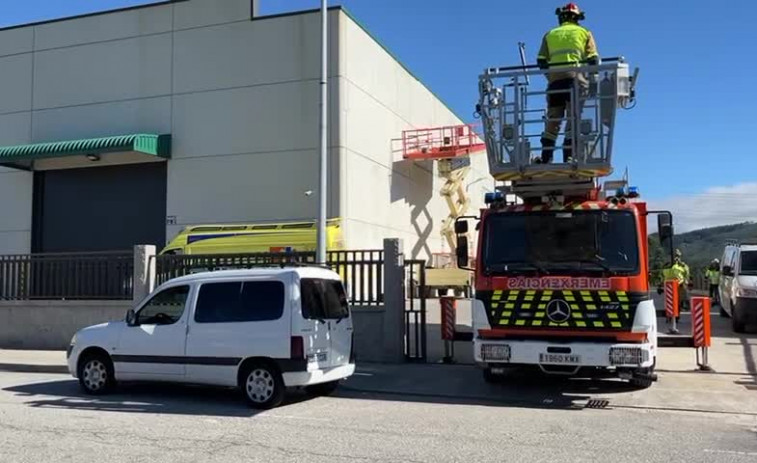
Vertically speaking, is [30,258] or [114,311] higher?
[30,258]

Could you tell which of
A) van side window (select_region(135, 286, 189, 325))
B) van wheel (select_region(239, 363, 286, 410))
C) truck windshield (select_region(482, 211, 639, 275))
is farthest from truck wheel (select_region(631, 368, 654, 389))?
van side window (select_region(135, 286, 189, 325))


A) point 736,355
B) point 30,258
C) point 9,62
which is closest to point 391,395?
point 736,355

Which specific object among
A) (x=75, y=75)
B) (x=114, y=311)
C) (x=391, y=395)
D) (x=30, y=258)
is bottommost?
(x=391, y=395)

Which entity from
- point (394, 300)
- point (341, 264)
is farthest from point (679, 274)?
point (341, 264)

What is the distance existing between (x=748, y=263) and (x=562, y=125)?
10961 millimetres

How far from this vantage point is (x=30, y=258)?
17953 mm

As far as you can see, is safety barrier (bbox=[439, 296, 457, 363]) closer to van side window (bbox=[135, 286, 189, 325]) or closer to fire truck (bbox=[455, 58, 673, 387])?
fire truck (bbox=[455, 58, 673, 387])

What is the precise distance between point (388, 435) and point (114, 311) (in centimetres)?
1089

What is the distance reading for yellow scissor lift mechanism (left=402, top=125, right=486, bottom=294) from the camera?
27.5m

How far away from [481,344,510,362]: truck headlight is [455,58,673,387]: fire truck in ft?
0.04

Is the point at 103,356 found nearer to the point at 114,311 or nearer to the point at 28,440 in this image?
the point at 28,440

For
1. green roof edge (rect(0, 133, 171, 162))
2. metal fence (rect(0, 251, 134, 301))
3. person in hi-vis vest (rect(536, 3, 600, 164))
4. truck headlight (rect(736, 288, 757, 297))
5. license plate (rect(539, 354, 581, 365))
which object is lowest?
license plate (rect(539, 354, 581, 365))

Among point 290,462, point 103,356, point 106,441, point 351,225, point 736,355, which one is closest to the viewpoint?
point 290,462

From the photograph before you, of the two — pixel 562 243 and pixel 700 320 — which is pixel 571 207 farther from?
pixel 700 320
